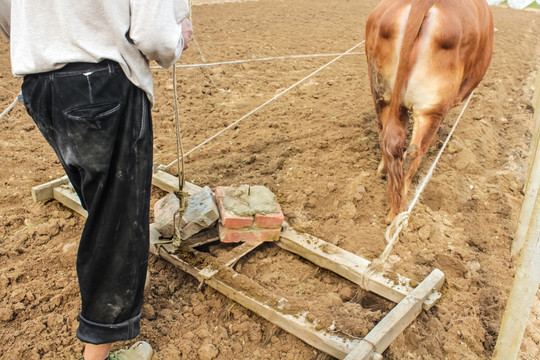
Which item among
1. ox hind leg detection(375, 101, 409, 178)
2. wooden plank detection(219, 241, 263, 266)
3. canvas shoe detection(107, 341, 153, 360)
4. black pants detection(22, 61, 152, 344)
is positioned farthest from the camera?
ox hind leg detection(375, 101, 409, 178)

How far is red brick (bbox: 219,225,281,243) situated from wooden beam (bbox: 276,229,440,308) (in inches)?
4.3

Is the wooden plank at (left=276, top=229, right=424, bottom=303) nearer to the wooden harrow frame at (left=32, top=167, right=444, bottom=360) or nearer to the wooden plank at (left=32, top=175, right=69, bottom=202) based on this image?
the wooden harrow frame at (left=32, top=167, right=444, bottom=360)

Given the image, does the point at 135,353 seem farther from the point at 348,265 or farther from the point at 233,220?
the point at 348,265

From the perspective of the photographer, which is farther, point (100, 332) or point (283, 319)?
point (283, 319)

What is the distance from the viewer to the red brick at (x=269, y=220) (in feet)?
9.72

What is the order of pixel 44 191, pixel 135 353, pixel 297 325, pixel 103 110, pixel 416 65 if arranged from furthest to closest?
A: pixel 44 191 < pixel 416 65 < pixel 297 325 < pixel 135 353 < pixel 103 110

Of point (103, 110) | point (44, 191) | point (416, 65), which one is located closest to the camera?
point (103, 110)

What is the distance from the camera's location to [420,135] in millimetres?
3449

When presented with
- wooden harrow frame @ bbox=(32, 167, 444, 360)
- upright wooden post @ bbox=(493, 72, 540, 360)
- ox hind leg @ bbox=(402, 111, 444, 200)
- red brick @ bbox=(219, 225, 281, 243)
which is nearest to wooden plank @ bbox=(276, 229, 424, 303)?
wooden harrow frame @ bbox=(32, 167, 444, 360)

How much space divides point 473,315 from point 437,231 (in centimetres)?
86

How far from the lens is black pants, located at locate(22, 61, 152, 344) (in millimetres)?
1773

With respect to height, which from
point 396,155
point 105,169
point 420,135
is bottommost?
point 396,155

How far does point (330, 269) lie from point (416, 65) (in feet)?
5.08

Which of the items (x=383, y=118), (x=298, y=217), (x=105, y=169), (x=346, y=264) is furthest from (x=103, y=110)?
(x=383, y=118)
